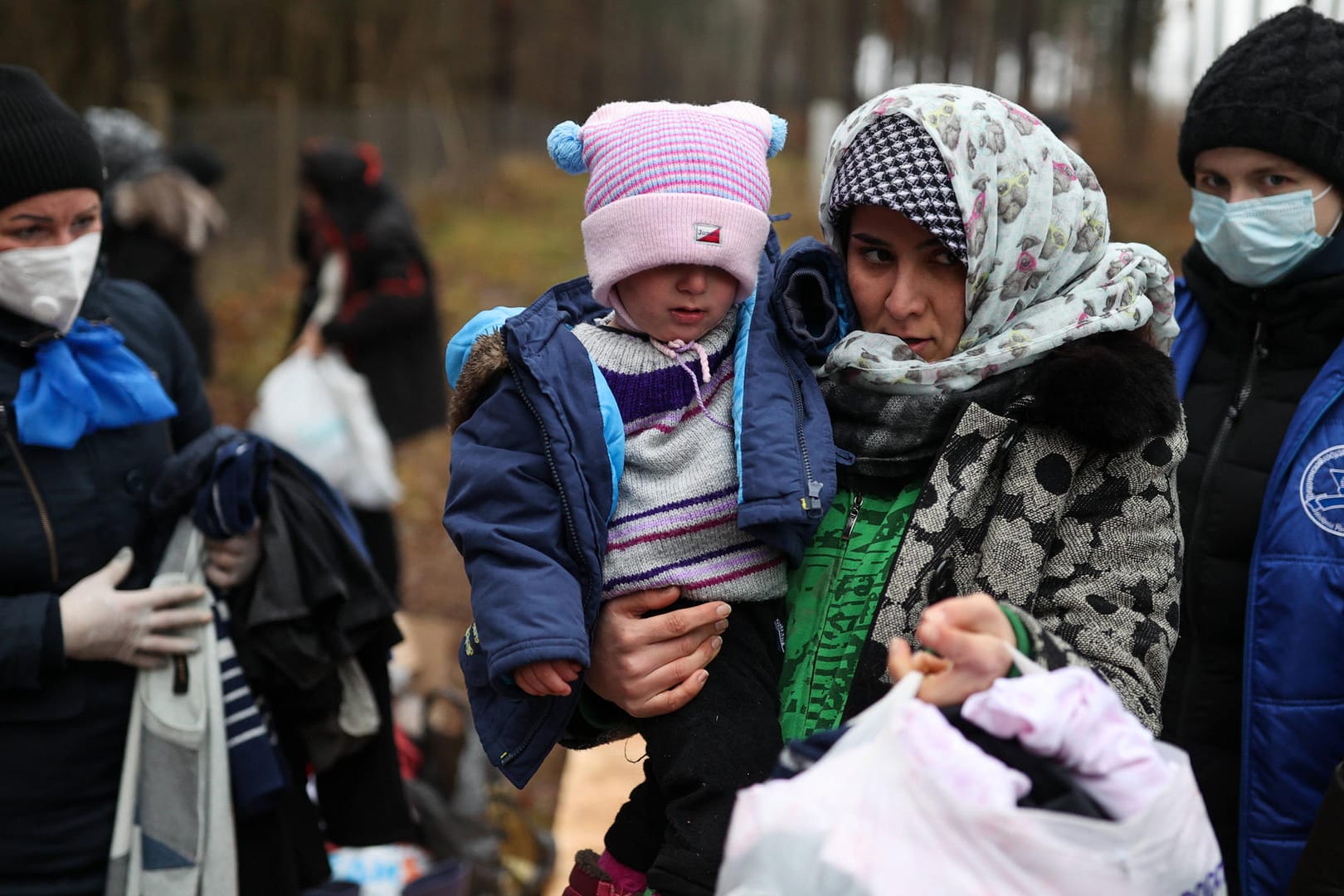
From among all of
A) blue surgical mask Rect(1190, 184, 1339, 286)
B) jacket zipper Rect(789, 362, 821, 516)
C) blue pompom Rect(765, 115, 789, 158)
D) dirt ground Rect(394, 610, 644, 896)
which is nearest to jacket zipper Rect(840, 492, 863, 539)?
jacket zipper Rect(789, 362, 821, 516)

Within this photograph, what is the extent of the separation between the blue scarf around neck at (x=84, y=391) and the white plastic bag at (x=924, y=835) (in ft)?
6.74

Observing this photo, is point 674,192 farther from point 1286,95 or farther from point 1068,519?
point 1286,95

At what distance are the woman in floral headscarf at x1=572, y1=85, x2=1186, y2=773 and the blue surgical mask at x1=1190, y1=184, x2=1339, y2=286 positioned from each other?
0.94 meters

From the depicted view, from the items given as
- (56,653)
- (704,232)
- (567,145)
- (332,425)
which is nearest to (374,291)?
(332,425)

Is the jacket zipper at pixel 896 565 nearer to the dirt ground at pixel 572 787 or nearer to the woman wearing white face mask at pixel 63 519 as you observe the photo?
the woman wearing white face mask at pixel 63 519

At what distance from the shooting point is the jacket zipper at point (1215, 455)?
9.23 ft

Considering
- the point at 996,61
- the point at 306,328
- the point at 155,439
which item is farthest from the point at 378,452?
the point at 996,61

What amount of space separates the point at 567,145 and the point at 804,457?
75cm

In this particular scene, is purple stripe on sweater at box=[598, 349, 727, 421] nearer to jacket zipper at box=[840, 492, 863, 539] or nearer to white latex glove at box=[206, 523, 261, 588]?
jacket zipper at box=[840, 492, 863, 539]

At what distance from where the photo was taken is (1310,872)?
7.23ft

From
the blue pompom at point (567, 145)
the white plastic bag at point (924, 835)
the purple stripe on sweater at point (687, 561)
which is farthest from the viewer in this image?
the blue pompom at point (567, 145)

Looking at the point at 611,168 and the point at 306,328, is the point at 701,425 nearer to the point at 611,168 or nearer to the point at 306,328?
the point at 611,168

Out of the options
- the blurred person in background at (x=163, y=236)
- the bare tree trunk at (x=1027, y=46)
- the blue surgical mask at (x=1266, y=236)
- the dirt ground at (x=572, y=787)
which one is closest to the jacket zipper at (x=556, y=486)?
the blue surgical mask at (x=1266, y=236)

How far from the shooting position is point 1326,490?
101 inches
